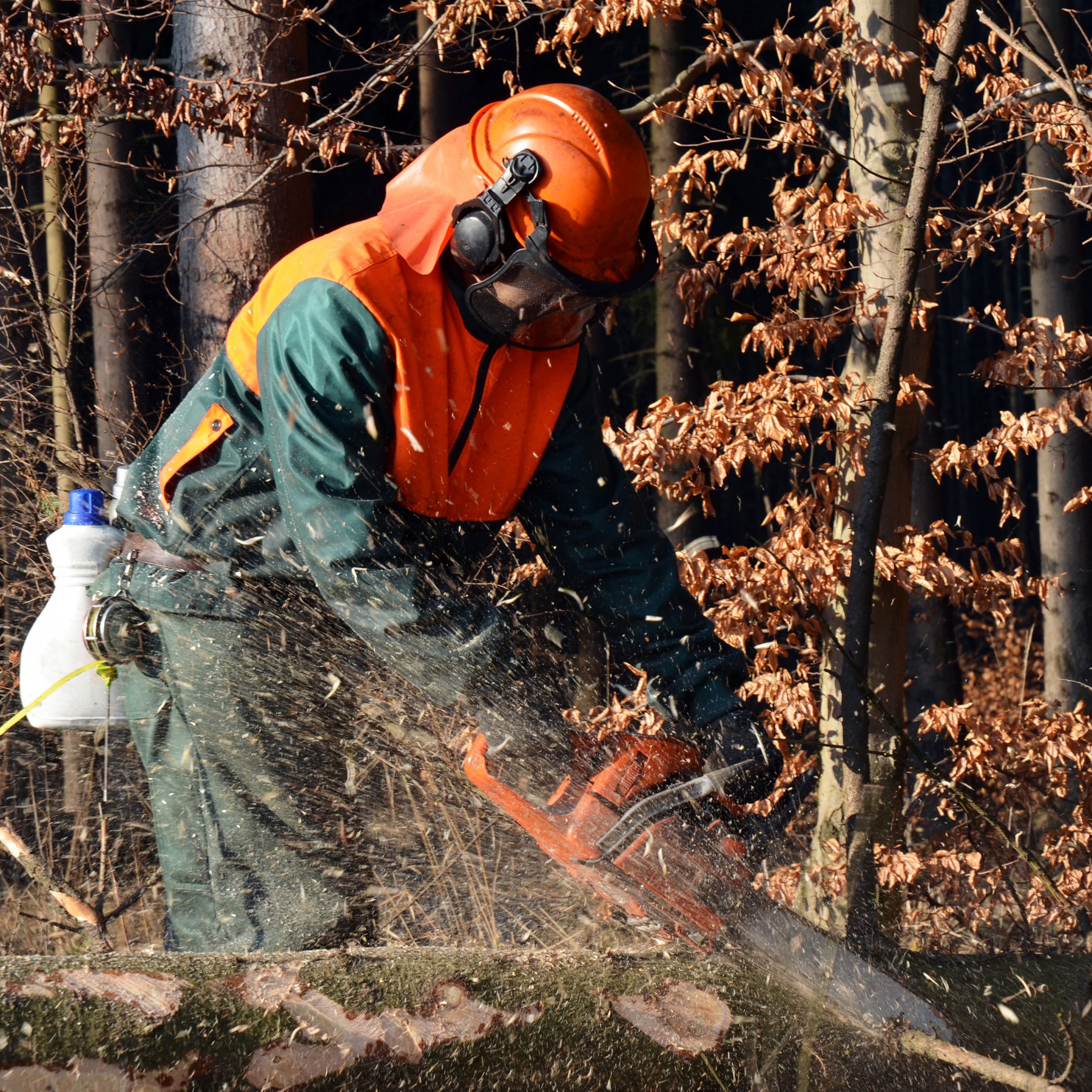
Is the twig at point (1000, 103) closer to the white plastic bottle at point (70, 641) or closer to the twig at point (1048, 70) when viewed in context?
the twig at point (1048, 70)

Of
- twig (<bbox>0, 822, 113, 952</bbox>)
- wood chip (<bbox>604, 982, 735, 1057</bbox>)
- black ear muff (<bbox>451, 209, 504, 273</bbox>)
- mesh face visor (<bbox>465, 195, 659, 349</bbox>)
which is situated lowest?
twig (<bbox>0, 822, 113, 952</bbox>)

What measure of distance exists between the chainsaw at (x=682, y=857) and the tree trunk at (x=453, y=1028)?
0.05 m

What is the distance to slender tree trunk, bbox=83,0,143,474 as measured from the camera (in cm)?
559

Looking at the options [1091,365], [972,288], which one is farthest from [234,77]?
[972,288]

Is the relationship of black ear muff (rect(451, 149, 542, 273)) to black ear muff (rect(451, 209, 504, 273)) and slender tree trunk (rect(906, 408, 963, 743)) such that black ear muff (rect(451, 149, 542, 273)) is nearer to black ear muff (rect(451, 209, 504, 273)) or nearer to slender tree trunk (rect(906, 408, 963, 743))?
black ear muff (rect(451, 209, 504, 273))

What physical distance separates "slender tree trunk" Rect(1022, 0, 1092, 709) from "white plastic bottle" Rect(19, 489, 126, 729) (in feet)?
16.7

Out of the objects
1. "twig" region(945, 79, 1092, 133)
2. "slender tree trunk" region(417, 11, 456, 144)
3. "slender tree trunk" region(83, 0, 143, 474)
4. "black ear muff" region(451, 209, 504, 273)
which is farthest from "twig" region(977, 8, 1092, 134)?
"slender tree trunk" region(417, 11, 456, 144)

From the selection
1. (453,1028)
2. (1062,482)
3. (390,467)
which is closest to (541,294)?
(390,467)

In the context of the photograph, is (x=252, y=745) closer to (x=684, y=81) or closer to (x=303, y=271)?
(x=303, y=271)

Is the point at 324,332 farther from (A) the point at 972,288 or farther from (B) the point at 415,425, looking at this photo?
(A) the point at 972,288

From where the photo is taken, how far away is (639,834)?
2.14 m

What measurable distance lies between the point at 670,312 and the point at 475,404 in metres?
4.20

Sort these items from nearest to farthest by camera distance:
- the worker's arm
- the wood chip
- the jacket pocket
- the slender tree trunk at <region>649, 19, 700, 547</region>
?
1. the wood chip
2. the jacket pocket
3. the worker's arm
4. the slender tree trunk at <region>649, 19, 700, 547</region>

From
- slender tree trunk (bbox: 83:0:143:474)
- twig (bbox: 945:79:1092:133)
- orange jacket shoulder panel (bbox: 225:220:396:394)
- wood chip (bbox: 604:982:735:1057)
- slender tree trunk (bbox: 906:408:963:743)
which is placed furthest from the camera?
slender tree trunk (bbox: 906:408:963:743)
